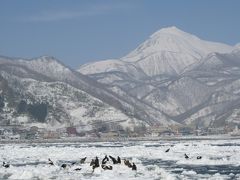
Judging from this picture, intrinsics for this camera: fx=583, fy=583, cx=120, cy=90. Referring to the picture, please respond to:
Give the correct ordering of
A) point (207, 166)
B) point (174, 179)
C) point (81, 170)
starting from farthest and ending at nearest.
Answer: point (207, 166), point (81, 170), point (174, 179)

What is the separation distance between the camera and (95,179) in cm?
5919

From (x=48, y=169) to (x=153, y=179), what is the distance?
17392 millimetres

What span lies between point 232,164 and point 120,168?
17.4 metres

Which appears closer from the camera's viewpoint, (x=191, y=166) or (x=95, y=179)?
(x=95, y=179)

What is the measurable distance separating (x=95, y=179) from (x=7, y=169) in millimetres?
17891

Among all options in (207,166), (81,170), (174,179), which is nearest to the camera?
(174,179)

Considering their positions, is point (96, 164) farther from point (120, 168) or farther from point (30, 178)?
point (30, 178)

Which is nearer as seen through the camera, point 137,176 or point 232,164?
point 137,176

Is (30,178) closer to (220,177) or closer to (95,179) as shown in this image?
(95,179)

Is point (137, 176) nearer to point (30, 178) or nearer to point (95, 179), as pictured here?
point (95, 179)

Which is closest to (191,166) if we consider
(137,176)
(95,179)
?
(137,176)

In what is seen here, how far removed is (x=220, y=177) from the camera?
60781 millimetres

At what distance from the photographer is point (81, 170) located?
70.4 metres

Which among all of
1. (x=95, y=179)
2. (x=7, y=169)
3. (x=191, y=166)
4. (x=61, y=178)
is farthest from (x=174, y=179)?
(x=7, y=169)
